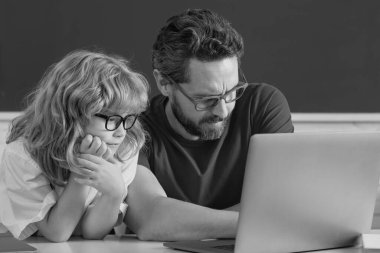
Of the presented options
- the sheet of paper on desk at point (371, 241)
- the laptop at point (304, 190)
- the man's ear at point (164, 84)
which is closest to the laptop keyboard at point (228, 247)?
the laptop at point (304, 190)

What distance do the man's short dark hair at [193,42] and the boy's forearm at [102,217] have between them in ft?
1.77

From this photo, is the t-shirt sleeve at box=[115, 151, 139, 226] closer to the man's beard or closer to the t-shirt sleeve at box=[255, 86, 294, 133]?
the man's beard

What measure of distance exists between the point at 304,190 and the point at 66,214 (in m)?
0.65

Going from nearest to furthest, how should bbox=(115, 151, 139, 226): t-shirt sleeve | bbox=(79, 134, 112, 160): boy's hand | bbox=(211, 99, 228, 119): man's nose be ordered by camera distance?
bbox=(79, 134, 112, 160): boy's hand < bbox=(115, 151, 139, 226): t-shirt sleeve < bbox=(211, 99, 228, 119): man's nose

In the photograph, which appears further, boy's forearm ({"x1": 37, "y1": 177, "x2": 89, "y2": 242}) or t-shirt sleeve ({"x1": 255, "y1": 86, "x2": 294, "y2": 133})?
t-shirt sleeve ({"x1": 255, "y1": 86, "x2": 294, "y2": 133})

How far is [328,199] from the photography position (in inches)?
67.0

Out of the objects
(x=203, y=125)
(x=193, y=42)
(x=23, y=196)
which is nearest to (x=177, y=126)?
(x=203, y=125)

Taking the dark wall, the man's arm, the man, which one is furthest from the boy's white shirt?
the dark wall

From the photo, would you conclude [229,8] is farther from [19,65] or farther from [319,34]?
[19,65]

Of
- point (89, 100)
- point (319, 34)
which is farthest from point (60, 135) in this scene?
point (319, 34)

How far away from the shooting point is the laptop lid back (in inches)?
62.6

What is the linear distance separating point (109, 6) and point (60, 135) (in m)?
1.37

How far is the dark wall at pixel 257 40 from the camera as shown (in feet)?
10.6

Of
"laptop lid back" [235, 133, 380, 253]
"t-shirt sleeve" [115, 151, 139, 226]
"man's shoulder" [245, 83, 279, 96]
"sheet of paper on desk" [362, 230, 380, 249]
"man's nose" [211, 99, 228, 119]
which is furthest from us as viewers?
"man's shoulder" [245, 83, 279, 96]
